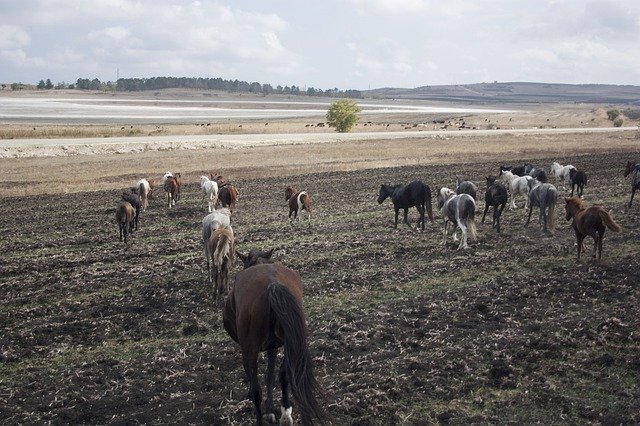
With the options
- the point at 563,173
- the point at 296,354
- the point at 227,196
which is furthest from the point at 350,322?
the point at 563,173

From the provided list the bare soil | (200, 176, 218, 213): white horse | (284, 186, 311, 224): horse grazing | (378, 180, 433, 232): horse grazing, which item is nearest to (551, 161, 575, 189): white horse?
the bare soil

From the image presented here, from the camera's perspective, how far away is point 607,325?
10508 mm

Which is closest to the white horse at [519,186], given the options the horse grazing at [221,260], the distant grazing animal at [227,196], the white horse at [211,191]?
the distant grazing animal at [227,196]

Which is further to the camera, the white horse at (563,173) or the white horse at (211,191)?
the white horse at (563,173)

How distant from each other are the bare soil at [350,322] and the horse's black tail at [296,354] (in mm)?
1299

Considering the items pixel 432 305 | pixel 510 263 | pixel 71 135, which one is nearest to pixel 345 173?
pixel 510 263

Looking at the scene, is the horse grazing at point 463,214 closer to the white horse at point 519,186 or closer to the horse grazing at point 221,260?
the white horse at point 519,186

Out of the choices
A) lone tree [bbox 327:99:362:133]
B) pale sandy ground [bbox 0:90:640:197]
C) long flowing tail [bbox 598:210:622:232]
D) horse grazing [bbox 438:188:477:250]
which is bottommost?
pale sandy ground [bbox 0:90:640:197]

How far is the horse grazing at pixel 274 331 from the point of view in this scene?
659 centimetres

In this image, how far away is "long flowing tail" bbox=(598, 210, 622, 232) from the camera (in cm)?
1404

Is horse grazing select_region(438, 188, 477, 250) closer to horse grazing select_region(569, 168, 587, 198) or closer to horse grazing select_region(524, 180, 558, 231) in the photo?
horse grazing select_region(524, 180, 558, 231)

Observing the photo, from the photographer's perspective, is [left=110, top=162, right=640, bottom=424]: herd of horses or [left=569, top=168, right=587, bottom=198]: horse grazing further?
[left=569, top=168, right=587, bottom=198]: horse grazing

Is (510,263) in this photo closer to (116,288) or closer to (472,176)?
(116,288)

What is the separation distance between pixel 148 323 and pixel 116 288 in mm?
2905
